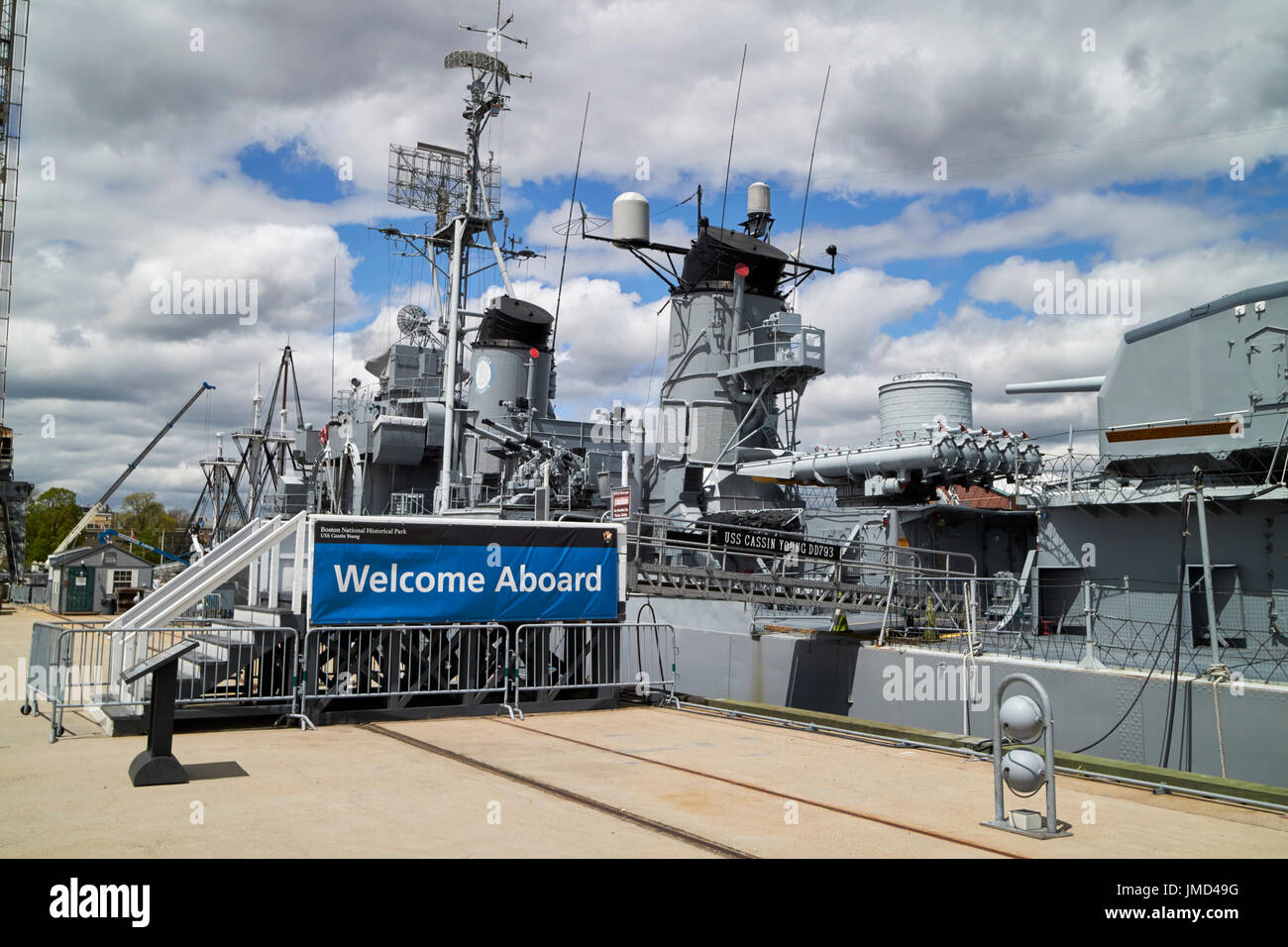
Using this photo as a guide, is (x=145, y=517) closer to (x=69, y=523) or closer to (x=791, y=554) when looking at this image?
(x=69, y=523)

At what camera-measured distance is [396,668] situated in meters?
11.4

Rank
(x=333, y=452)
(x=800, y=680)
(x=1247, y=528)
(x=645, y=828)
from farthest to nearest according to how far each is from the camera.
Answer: (x=333, y=452)
(x=800, y=680)
(x=1247, y=528)
(x=645, y=828)

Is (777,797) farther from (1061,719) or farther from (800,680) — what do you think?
(800,680)

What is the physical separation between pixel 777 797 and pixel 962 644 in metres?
11.3

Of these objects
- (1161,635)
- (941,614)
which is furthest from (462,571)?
(1161,635)

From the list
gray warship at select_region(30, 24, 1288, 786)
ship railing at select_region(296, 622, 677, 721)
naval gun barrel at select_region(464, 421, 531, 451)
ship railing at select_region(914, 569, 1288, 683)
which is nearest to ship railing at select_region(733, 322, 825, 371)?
gray warship at select_region(30, 24, 1288, 786)

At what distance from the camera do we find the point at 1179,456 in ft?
58.3

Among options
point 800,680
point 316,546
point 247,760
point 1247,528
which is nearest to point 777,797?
point 247,760

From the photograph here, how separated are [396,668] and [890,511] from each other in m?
14.6

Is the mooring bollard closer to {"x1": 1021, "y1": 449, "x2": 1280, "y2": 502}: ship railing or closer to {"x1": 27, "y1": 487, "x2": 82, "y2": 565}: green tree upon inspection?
{"x1": 1021, "y1": 449, "x2": 1280, "y2": 502}: ship railing

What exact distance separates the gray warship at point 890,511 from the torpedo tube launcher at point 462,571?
517mm

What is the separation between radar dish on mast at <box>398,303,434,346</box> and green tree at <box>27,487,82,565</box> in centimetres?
6177

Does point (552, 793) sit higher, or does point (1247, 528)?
point (1247, 528)

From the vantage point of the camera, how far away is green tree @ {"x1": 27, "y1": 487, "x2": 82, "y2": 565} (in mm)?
89188
